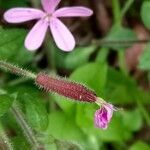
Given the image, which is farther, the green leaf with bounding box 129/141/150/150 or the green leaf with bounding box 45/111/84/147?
the green leaf with bounding box 129/141/150/150

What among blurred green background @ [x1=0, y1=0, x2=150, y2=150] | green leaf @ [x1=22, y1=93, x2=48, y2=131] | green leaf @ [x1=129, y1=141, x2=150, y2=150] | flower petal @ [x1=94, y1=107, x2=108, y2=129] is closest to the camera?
flower petal @ [x1=94, y1=107, x2=108, y2=129]

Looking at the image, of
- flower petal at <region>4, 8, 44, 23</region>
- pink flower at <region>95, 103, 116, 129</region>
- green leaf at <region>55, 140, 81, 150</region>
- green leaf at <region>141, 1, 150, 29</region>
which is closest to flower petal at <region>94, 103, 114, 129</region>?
pink flower at <region>95, 103, 116, 129</region>

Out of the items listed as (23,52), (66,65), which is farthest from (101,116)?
(66,65)

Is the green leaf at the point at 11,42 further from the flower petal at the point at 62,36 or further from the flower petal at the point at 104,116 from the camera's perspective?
the flower petal at the point at 104,116

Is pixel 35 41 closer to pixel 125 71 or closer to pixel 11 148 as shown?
pixel 11 148

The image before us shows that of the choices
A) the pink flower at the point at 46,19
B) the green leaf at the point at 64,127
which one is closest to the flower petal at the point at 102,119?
the pink flower at the point at 46,19

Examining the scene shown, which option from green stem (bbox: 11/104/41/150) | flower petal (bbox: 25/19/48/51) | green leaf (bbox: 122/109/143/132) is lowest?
green stem (bbox: 11/104/41/150)

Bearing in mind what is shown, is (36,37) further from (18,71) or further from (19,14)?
(18,71)

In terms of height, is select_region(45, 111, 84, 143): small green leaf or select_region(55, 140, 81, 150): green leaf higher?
select_region(45, 111, 84, 143): small green leaf

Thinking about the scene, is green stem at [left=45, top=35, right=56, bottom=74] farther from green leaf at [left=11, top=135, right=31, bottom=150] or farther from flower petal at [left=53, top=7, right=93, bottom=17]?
green leaf at [left=11, top=135, right=31, bottom=150]
